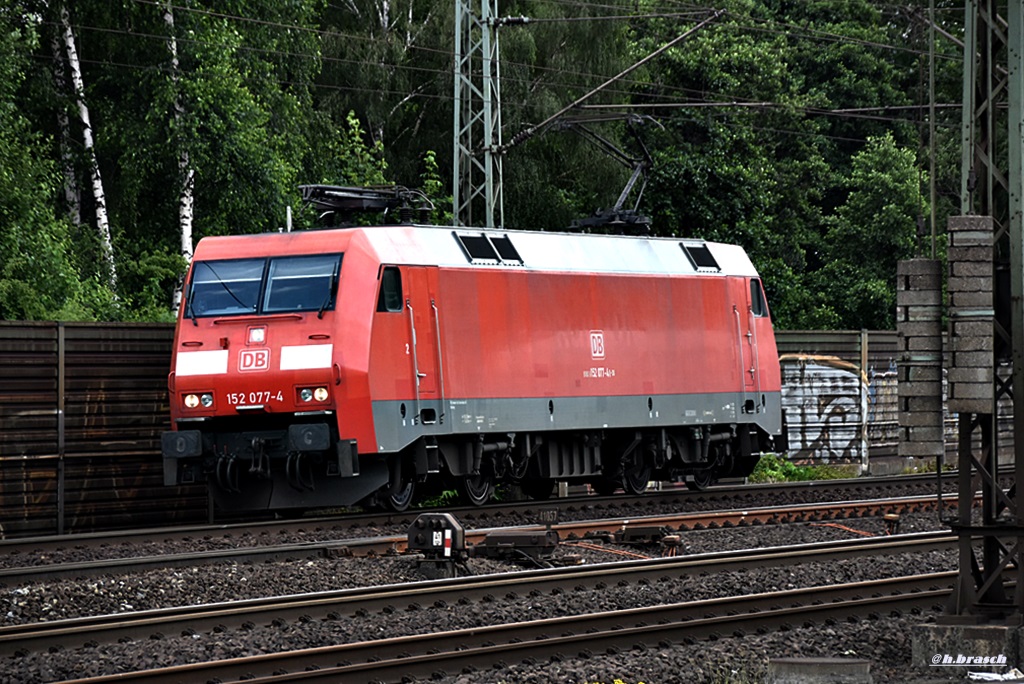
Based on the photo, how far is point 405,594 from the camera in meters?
12.0

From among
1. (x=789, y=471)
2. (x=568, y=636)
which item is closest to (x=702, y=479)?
(x=789, y=471)

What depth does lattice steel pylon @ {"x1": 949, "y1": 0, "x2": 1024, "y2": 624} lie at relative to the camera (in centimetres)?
1024

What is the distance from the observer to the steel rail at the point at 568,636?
947cm

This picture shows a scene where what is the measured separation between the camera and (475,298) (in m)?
19.3

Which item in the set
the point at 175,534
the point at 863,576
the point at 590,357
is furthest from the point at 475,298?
the point at 863,576

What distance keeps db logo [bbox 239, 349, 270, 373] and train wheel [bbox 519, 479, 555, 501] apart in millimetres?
5125

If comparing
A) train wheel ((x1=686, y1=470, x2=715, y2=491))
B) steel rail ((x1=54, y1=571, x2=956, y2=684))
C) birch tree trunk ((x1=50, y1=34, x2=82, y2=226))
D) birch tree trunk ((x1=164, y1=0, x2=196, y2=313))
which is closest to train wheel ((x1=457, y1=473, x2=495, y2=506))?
train wheel ((x1=686, y1=470, x2=715, y2=491))

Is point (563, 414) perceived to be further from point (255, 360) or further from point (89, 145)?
A: point (89, 145)

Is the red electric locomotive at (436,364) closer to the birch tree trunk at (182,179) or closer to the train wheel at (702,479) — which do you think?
the train wheel at (702,479)

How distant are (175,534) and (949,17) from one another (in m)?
28.1

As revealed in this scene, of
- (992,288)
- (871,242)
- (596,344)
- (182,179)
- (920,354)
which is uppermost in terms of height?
(871,242)

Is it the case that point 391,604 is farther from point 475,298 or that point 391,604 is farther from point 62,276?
point 62,276

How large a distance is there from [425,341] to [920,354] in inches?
350

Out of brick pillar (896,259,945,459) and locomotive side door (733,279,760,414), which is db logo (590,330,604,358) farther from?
brick pillar (896,259,945,459)
